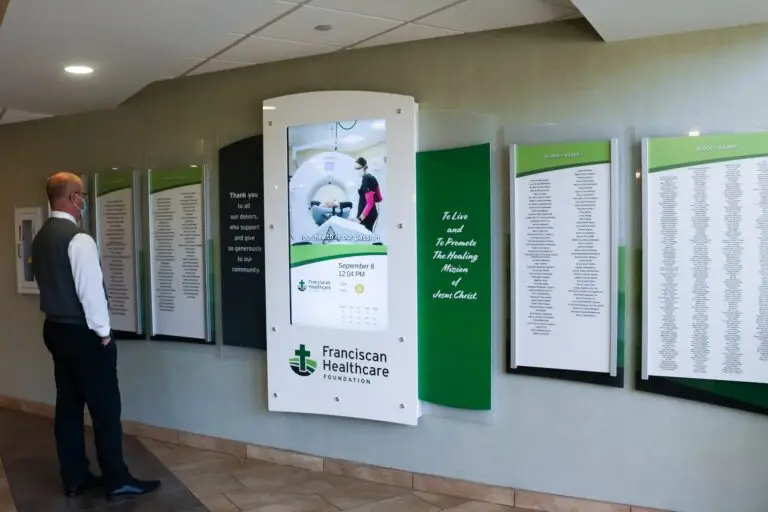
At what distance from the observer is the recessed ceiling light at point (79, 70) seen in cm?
395

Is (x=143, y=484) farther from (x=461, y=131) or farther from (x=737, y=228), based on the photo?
(x=737, y=228)

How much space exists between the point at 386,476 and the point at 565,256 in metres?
1.64

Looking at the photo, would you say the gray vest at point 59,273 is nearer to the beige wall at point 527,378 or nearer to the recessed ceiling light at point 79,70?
the recessed ceiling light at point 79,70

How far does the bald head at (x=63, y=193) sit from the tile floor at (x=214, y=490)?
5.29ft

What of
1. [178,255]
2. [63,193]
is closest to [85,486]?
[178,255]

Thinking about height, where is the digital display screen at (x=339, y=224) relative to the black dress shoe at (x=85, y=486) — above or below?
above

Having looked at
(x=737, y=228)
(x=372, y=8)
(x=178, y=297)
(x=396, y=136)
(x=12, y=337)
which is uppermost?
(x=372, y=8)

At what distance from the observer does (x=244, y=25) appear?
3.39 m

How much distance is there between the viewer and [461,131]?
3.73 metres

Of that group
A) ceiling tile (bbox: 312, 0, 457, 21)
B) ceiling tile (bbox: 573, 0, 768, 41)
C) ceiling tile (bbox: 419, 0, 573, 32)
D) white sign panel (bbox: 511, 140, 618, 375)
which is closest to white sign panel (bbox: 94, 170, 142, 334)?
ceiling tile (bbox: 312, 0, 457, 21)

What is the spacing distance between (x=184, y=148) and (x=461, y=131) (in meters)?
1.99

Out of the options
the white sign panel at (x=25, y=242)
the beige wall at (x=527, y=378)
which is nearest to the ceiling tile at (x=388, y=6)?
the beige wall at (x=527, y=378)

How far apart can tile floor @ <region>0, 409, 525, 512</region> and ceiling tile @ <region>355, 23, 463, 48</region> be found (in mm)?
2454

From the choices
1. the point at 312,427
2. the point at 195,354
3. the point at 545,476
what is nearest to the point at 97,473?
the point at 195,354
